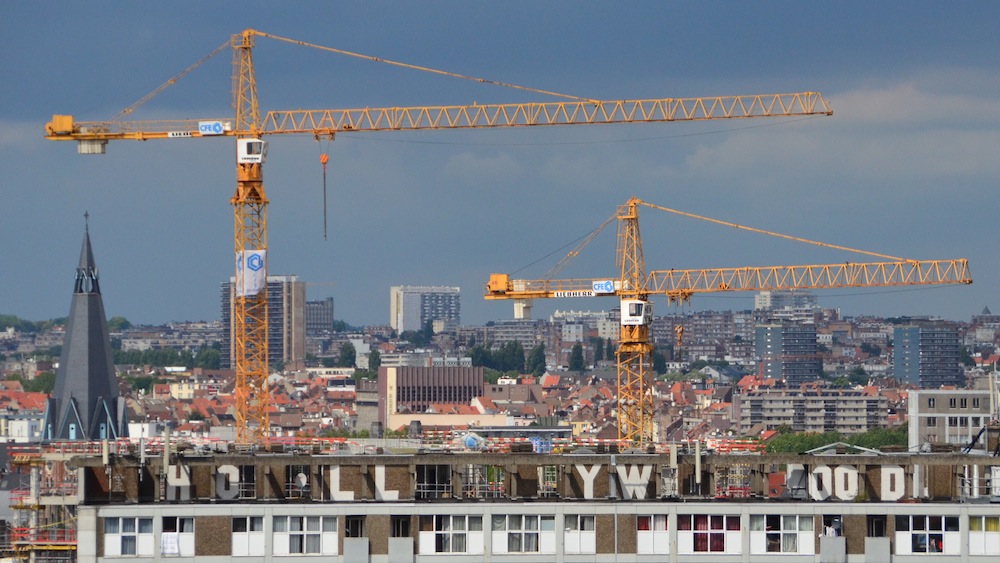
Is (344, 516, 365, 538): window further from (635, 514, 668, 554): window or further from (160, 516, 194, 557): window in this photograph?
(635, 514, 668, 554): window

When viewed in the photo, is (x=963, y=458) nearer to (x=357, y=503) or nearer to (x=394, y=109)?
(x=357, y=503)

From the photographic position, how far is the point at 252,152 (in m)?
120

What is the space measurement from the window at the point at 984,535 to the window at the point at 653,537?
22.9ft

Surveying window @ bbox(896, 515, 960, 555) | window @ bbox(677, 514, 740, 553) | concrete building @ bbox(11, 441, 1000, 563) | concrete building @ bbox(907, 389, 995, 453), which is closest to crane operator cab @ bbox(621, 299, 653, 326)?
concrete building @ bbox(907, 389, 995, 453)

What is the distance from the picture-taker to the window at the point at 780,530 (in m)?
52.6

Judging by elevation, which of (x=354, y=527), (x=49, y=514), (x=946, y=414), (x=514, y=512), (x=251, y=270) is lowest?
(x=946, y=414)

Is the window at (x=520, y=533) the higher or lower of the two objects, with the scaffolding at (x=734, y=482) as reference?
lower

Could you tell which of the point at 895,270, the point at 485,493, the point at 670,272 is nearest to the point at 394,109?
the point at 670,272

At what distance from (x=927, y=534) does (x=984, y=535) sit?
4.22ft

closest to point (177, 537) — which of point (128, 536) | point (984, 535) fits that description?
point (128, 536)

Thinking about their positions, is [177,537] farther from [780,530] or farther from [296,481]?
[780,530]

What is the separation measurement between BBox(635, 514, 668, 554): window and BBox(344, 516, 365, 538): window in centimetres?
631

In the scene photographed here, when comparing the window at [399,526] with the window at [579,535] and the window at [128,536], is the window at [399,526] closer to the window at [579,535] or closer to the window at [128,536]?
the window at [579,535]

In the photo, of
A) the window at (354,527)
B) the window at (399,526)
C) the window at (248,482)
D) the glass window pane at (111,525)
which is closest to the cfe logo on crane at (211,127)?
the window at (248,482)
